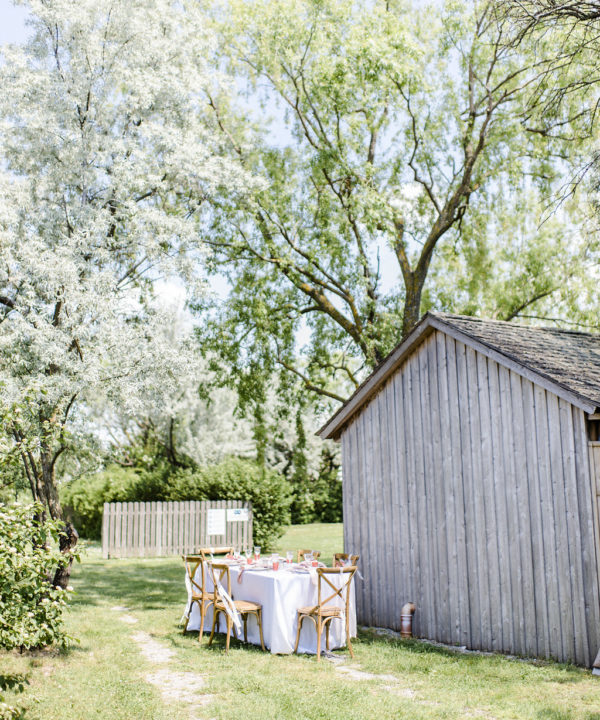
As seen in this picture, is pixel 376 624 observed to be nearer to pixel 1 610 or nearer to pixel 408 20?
pixel 1 610

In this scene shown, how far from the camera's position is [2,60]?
41.1 feet

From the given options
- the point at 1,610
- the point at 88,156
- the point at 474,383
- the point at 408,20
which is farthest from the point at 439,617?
the point at 408,20

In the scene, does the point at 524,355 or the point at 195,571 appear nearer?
the point at 524,355

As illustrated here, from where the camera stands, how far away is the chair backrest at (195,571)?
1026 cm

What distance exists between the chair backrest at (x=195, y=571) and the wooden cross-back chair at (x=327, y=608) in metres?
1.65

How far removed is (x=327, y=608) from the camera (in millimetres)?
9336

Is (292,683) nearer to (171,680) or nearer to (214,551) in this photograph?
(171,680)

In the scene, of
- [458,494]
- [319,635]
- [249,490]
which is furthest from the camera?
[249,490]

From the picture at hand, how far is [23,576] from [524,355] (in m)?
6.57

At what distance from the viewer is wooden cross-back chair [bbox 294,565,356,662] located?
9.20m

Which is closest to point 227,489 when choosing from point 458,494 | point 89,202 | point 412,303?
point 412,303

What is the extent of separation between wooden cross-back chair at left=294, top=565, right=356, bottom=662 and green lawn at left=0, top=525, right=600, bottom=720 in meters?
0.36

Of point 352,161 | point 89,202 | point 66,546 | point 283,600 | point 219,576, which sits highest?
point 352,161

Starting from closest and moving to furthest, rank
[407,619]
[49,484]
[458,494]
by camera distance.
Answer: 1. [458,494]
2. [49,484]
3. [407,619]
